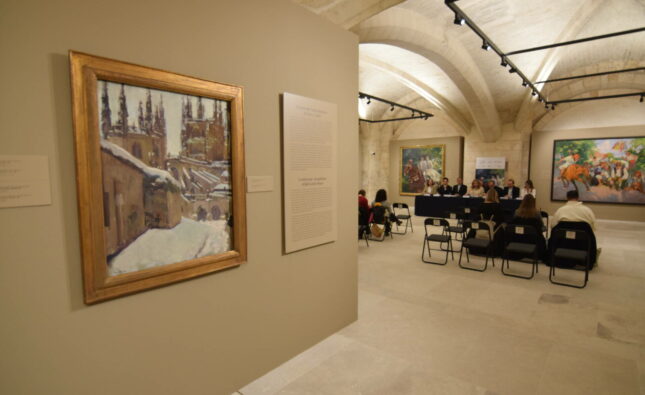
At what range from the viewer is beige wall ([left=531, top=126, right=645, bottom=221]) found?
1030cm

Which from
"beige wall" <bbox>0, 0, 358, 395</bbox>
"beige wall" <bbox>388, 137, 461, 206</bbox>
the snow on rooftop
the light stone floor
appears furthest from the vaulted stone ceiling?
the light stone floor

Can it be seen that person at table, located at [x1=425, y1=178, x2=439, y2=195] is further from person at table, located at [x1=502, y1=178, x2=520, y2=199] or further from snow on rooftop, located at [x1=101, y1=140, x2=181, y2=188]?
snow on rooftop, located at [x1=101, y1=140, x2=181, y2=188]

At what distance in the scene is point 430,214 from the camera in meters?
11.4

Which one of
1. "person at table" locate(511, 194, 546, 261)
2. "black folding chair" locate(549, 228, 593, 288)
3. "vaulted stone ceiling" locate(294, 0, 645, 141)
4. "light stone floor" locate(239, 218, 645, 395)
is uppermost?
"vaulted stone ceiling" locate(294, 0, 645, 141)

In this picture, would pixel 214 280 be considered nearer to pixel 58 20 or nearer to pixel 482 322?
pixel 58 20

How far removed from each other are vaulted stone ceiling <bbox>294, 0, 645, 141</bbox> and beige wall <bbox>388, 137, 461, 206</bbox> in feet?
3.84

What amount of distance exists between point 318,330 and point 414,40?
554cm

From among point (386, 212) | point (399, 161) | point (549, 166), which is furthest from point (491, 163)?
point (386, 212)

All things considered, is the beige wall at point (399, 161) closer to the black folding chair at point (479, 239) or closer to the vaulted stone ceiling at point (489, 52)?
the vaulted stone ceiling at point (489, 52)

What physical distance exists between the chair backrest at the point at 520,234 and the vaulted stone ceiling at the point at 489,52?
3.64 meters

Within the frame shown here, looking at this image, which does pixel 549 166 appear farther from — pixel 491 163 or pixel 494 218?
pixel 494 218

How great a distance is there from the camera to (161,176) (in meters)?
1.94

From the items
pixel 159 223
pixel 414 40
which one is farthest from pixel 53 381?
pixel 414 40

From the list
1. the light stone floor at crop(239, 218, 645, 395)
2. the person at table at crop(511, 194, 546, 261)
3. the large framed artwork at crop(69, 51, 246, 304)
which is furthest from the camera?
the person at table at crop(511, 194, 546, 261)
